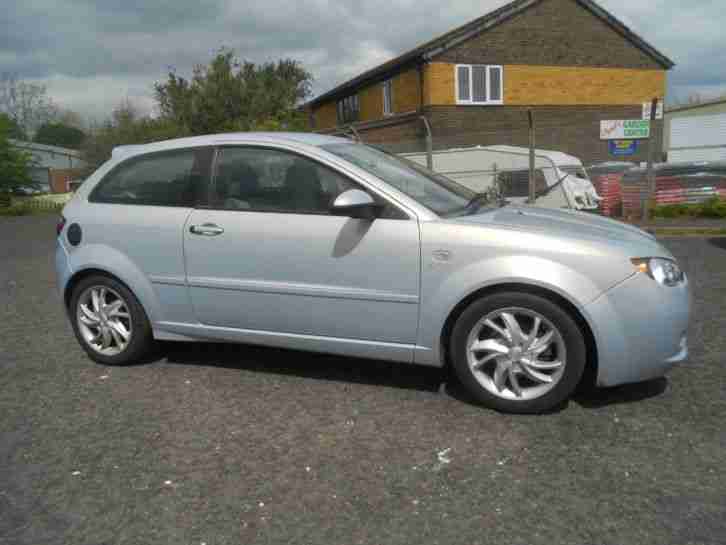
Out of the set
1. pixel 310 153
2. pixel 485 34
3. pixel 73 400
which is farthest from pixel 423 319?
pixel 485 34

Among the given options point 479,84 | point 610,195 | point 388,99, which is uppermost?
point 479,84

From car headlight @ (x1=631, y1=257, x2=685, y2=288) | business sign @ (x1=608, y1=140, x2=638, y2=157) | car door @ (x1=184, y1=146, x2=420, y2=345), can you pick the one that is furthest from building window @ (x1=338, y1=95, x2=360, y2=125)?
car headlight @ (x1=631, y1=257, x2=685, y2=288)

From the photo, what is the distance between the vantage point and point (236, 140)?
439 centimetres

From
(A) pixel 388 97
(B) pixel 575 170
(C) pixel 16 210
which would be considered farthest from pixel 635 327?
(C) pixel 16 210

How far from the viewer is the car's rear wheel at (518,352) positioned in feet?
11.5

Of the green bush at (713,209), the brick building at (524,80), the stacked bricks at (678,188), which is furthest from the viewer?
the brick building at (524,80)

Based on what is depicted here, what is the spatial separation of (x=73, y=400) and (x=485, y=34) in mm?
23864

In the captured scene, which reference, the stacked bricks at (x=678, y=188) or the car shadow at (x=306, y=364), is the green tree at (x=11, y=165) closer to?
the stacked bricks at (x=678, y=188)

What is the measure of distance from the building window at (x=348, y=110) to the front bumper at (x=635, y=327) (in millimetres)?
28258

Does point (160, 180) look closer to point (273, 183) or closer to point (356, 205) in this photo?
point (273, 183)

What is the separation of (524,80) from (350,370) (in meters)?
23.7

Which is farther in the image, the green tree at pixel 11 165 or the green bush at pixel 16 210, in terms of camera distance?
the green tree at pixel 11 165

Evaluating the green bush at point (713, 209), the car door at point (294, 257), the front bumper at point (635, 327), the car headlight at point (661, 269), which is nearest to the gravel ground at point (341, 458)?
the front bumper at point (635, 327)

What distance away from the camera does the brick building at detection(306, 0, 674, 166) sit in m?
24.1
